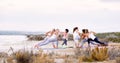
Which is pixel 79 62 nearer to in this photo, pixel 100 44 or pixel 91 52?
pixel 91 52

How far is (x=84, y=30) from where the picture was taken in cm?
3606

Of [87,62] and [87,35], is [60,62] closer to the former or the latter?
[87,62]

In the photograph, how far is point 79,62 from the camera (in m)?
23.8

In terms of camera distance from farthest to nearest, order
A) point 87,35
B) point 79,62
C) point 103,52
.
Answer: point 87,35, point 103,52, point 79,62

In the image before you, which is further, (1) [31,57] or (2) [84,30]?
(2) [84,30]

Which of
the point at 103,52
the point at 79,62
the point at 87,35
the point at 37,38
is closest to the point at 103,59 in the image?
the point at 103,52

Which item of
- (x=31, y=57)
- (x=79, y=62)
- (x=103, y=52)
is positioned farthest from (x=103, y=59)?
(x=31, y=57)

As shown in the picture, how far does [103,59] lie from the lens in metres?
25.3

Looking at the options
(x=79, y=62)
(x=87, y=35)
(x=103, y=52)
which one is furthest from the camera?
(x=87, y=35)

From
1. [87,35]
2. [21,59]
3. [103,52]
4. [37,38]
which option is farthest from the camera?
[37,38]

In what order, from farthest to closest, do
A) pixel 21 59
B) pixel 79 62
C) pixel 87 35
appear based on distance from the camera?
pixel 87 35, pixel 79 62, pixel 21 59

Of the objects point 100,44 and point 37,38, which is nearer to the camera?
point 100,44

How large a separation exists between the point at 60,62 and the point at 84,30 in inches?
482

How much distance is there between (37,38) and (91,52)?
34.4m
